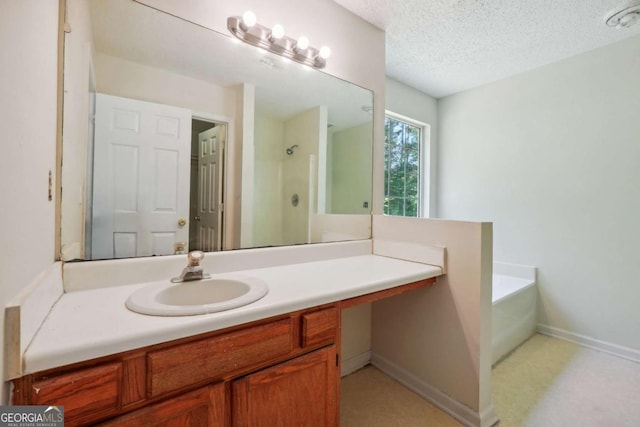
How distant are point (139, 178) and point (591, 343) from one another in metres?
3.27

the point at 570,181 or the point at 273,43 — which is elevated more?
the point at 273,43

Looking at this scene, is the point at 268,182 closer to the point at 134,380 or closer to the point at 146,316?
the point at 146,316

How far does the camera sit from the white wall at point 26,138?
559mm

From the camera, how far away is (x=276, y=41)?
148 centimetres

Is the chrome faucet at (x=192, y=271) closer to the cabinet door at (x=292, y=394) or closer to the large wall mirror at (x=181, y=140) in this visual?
the large wall mirror at (x=181, y=140)

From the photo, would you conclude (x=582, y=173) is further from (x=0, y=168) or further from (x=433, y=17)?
(x=0, y=168)

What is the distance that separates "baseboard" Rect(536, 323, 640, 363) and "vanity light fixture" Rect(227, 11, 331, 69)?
2.82 m

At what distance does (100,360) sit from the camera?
2.17 feet

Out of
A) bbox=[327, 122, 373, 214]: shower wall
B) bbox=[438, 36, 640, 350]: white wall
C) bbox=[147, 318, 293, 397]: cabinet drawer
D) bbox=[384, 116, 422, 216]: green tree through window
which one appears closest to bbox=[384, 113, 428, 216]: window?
bbox=[384, 116, 422, 216]: green tree through window

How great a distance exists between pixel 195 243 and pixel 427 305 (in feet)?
4.19

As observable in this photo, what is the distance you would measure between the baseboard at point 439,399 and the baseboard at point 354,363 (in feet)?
0.25

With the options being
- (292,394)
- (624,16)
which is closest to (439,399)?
(292,394)

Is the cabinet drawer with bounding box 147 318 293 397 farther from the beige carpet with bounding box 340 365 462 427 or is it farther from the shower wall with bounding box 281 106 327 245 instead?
the beige carpet with bounding box 340 365 462 427

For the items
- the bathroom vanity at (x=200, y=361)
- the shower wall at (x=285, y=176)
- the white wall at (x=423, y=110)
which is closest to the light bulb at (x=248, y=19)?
the shower wall at (x=285, y=176)
